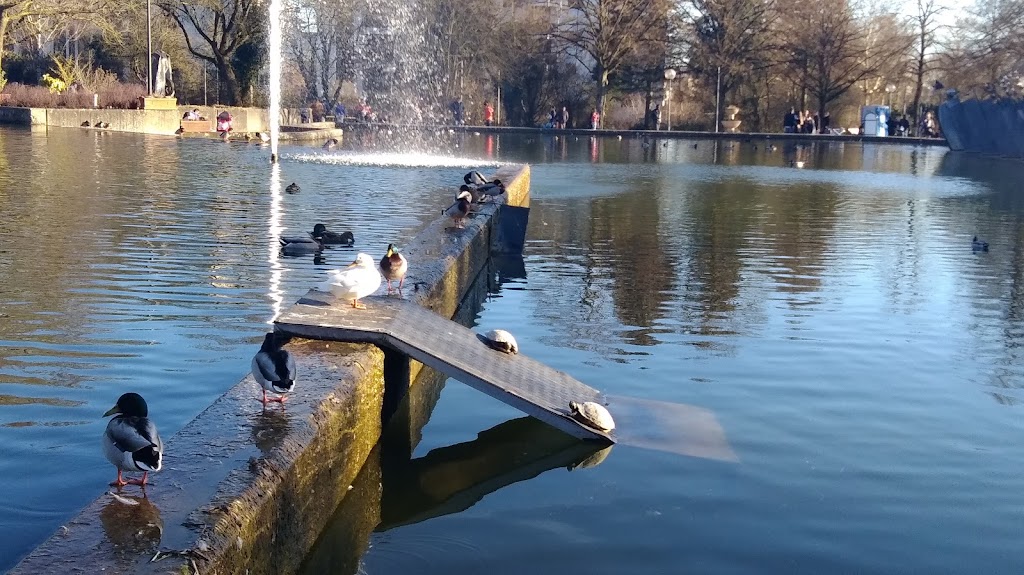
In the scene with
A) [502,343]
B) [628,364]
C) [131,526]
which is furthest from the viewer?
[628,364]

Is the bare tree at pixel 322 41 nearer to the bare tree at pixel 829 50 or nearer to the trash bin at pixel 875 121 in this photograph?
the bare tree at pixel 829 50

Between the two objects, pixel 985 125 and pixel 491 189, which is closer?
pixel 491 189

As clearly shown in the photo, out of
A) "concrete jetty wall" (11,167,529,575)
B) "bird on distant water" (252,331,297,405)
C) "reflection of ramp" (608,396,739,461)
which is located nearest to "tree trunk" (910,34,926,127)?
"reflection of ramp" (608,396,739,461)

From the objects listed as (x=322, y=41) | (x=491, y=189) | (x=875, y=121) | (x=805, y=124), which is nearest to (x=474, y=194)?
(x=491, y=189)

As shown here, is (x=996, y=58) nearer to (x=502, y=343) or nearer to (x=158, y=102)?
(x=158, y=102)

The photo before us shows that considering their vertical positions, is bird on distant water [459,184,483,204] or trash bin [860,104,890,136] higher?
trash bin [860,104,890,136]

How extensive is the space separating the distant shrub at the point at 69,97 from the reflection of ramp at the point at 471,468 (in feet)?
136

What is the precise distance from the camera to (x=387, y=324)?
25.7 ft

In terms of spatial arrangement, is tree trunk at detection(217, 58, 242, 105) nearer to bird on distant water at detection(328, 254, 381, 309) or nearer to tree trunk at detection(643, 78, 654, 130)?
tree trunk at detection(643, 78, 654, 130)

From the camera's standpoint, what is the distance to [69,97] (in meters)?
45.2

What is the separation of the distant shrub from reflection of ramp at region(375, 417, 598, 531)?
4141 centimetres

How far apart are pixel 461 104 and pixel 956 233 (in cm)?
4861

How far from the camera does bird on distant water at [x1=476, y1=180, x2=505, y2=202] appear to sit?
17.3 m

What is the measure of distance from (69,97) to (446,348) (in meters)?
41.9
